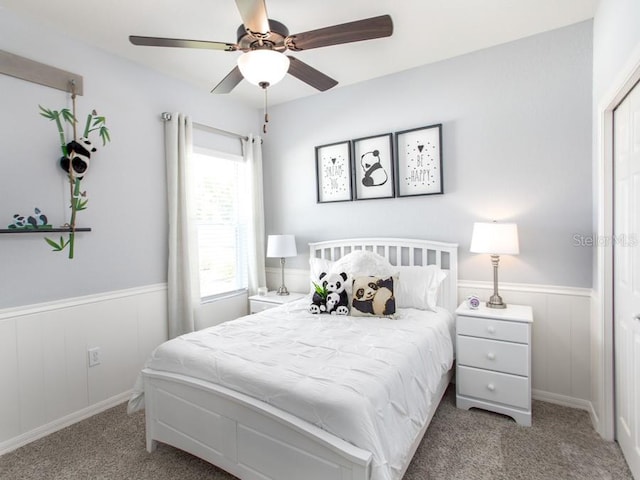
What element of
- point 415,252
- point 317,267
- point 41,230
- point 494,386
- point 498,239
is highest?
point 41,230

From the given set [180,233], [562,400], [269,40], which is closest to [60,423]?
[180,233]

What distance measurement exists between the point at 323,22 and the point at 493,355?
2.60 metres

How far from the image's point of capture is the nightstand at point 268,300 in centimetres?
349

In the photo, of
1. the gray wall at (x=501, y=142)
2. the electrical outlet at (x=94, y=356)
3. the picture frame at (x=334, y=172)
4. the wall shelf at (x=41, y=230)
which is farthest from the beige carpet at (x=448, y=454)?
the picture frame at (x=334, y=172)

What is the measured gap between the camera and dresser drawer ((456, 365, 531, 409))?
2.32 meters

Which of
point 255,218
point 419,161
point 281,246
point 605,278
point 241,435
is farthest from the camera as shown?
point 255,218

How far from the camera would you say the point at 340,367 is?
172 cm

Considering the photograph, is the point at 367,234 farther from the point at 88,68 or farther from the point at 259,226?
the point at 88,68

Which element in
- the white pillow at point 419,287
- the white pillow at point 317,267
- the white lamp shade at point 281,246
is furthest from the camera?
the white lamp shade at point 281,246

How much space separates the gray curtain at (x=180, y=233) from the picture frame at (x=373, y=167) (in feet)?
5.35

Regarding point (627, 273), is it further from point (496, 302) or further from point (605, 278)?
point (496, 302)

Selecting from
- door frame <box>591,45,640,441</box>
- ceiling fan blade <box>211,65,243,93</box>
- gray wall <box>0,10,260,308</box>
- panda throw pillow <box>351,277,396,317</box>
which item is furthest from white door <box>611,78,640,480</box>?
gray wall <box>0,10,260,308</box>

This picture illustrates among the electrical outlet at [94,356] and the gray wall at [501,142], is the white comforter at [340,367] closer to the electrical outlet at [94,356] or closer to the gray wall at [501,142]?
the electrical outlet at [94,356]

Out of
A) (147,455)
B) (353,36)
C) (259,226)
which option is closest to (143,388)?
(147,455)
